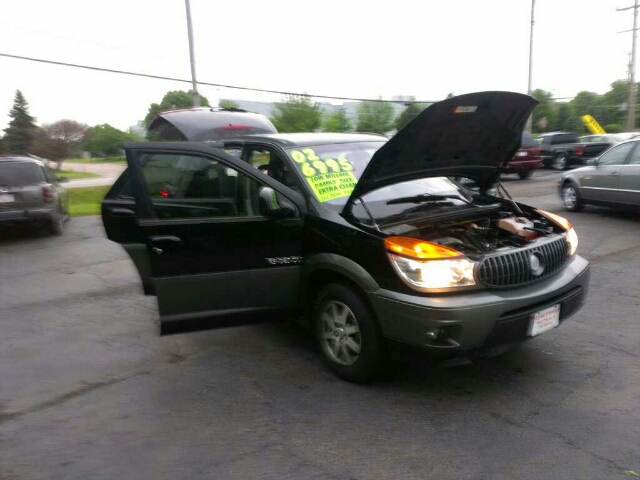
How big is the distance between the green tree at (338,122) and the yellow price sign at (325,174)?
3221 cm

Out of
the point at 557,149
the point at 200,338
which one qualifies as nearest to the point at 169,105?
the point at 557,149

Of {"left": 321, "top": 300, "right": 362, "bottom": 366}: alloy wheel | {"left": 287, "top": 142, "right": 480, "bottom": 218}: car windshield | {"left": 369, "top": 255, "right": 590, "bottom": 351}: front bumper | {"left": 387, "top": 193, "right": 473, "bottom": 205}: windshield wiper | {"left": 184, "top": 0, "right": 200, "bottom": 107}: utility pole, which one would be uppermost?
{"left": 184, "top": 0, "right": 200, "bottom": 107}: utility pole

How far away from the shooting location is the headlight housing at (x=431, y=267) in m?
3.60

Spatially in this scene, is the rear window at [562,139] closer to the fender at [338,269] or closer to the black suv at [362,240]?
the black suv at [362,240]

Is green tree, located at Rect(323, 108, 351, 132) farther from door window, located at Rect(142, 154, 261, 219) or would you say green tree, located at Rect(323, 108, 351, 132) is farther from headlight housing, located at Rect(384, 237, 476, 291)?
headlight housing, located at Rect(384, 237, 476, 291)

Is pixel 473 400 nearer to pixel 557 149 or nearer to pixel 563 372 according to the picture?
pixel 563 372

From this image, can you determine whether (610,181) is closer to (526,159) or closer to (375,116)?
(526,159)

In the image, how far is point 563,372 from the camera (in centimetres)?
421

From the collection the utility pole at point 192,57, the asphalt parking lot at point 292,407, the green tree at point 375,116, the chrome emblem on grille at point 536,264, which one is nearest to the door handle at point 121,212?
the asphalt parking lot at point 292,407

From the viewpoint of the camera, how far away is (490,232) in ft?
14.6

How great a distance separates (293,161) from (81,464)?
259cm

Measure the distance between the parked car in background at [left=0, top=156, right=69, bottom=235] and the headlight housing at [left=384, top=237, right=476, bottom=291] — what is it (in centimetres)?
886

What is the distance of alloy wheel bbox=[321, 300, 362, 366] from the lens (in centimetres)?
404

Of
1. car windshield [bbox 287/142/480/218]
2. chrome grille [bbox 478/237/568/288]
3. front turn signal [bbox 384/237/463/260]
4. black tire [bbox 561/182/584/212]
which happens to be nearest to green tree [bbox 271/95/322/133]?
black tire [bbox 561/182/584/212]
